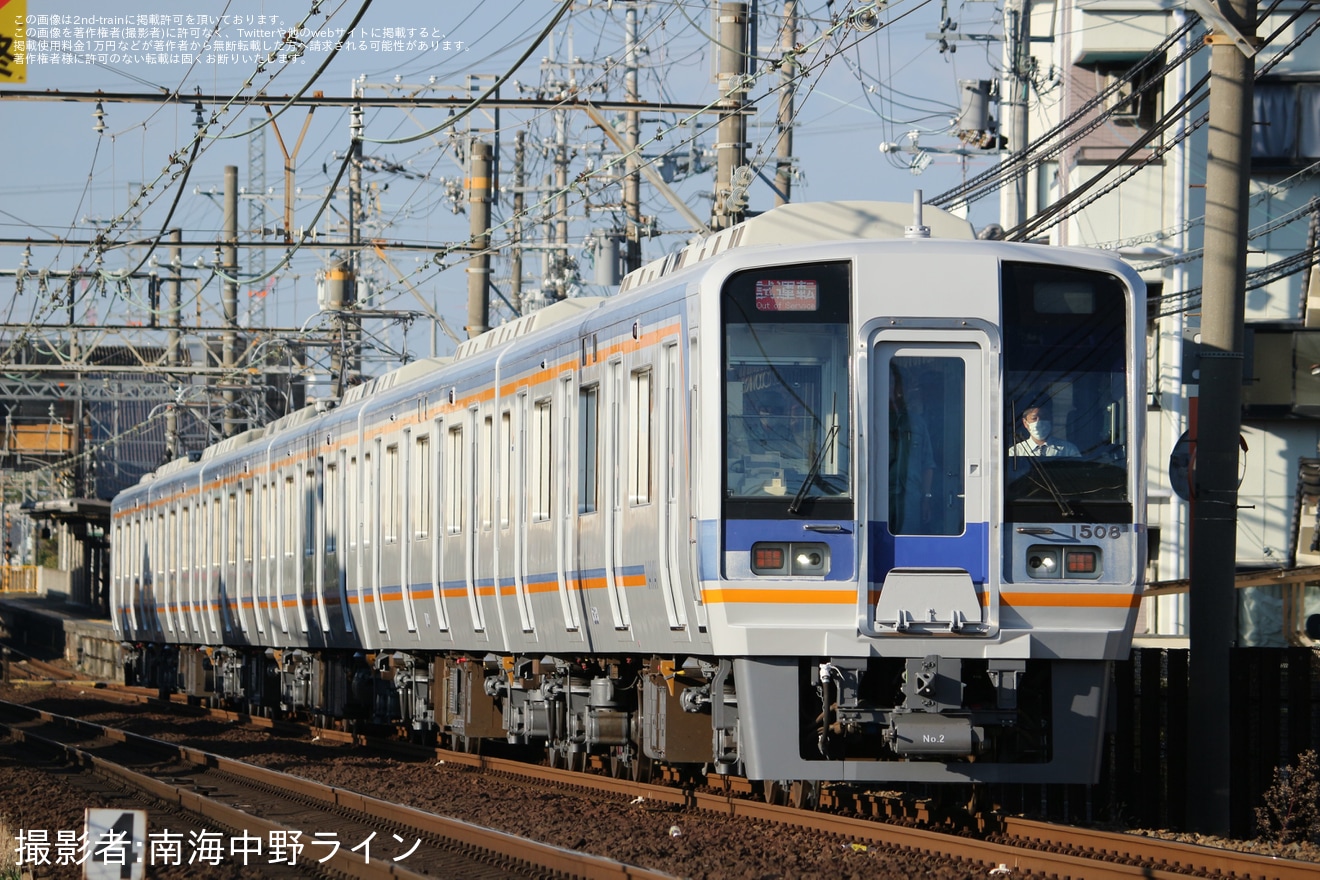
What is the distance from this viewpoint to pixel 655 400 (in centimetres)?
1041

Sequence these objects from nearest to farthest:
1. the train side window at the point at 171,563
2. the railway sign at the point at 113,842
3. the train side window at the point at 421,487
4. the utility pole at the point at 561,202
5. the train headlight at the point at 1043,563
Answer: the railway sign at the point at 113,842, the train headlight at the point at 1043,563, the train side window at the point at 421,487, the train side window at the point at 171,563, the utility pole at the point at 561,202

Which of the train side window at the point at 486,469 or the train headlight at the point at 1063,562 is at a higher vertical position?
the train side window at the point at 486,469

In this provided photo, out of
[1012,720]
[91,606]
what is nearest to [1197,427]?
[1012,720]

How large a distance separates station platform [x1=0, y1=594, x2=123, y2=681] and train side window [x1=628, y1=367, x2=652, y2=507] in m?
29.0

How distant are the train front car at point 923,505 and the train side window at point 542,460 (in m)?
3.25

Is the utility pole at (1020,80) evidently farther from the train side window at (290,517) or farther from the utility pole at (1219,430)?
the utility pole at (1219,430)

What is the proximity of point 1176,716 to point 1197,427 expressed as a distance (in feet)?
6.00

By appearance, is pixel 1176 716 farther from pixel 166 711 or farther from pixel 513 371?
pixel 166 711

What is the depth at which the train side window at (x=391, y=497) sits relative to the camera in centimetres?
1666

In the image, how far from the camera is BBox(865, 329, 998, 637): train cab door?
9336mm

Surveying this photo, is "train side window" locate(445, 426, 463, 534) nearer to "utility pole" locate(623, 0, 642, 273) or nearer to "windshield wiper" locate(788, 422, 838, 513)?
"utility pole" locate(623, 0, 642, 273)

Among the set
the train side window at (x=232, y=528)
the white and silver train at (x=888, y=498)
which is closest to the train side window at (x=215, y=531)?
the train side window at (x=232, y=528)

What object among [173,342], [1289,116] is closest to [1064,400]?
[1289,116]

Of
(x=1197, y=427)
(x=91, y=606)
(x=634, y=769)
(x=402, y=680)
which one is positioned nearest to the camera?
(x=1197, y=427)
